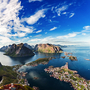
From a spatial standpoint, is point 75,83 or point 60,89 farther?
point 75,83

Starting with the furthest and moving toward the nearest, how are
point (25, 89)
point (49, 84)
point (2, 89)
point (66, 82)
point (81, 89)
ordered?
1. point (66, 82)
2. point (49, 84)
3. point (81, 89)
4. point (25, 89)
5. point (2, 89)

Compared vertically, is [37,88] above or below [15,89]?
below

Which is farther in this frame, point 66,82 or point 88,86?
point 66,82

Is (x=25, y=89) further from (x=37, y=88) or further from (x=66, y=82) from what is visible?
(x=66, y=82)

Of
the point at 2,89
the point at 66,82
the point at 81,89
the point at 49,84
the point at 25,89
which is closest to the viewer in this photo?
the point at 2,89

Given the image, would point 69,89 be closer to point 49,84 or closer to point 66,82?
point 66,82

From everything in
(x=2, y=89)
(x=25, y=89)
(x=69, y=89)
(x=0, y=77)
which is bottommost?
(x=69, y=89)

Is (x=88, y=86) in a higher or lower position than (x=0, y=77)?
lower

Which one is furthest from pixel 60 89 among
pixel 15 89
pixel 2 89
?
pixel 2 89

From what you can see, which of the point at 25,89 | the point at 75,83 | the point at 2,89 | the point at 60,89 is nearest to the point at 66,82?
the point at 75,83

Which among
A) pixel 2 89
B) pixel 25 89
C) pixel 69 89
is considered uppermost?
pixel 2 89
